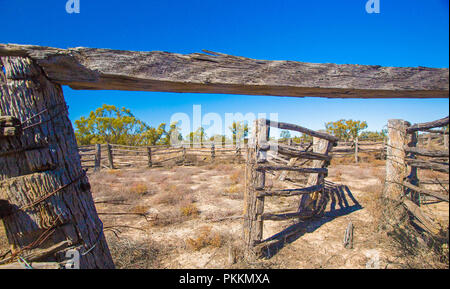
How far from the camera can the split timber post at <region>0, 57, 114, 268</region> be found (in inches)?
42.0

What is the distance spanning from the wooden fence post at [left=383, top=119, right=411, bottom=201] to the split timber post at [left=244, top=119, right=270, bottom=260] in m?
2.27

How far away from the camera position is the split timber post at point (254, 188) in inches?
104

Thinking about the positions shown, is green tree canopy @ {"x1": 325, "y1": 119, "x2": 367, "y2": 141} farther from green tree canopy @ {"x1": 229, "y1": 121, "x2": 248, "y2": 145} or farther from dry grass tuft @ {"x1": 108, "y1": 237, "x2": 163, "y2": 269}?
dry grass tuft @ {"x1": 108, "y1": 237, "x2": 163, "y2": 269}

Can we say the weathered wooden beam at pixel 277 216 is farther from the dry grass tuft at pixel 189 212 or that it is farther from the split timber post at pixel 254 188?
the dry grass tuft at pixel 189 212

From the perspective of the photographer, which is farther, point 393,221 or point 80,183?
point 393,221

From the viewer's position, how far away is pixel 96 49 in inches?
43.9

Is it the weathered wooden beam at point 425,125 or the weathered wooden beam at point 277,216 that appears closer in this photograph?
the weathered wooden beam at point 425,125

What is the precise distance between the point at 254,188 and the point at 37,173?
230 centimetres

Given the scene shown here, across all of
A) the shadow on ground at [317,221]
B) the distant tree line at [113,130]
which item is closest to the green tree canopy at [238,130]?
the distant tree line at [113,130]

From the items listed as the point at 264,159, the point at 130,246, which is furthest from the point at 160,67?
the point at 130,246

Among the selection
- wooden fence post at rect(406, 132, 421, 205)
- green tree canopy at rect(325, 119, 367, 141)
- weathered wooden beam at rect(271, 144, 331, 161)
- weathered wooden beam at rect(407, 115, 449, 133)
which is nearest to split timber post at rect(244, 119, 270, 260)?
weathered wooden beam at rect(271, 144, 331, 161)

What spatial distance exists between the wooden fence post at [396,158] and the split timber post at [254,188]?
2.27 metres
